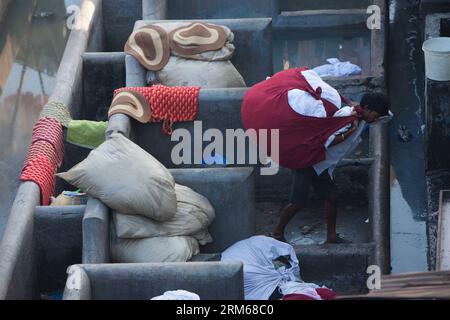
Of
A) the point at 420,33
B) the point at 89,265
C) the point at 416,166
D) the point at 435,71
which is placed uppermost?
the point at 420,33

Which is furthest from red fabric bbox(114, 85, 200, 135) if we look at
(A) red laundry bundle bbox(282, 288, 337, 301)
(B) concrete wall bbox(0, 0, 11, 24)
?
(B) concrete wall bbox(0, 0, 11, 24)

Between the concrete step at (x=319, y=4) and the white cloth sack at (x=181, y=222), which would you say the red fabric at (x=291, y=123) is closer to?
the white cloth sack at (x=181, y=222)

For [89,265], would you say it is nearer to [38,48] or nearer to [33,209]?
[33,209]

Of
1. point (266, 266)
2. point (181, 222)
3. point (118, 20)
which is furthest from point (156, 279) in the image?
point (118, 20)

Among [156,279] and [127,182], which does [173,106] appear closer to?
[127,182]

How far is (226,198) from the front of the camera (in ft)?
26.9

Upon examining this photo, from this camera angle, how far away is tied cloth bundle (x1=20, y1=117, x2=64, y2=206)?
873 centimetres

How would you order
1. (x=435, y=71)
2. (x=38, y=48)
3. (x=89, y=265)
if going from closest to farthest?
(x=89, y=265)
(x=435, y=71)
(x=38, y=48)

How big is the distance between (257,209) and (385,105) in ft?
5.92

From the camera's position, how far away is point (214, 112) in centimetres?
896

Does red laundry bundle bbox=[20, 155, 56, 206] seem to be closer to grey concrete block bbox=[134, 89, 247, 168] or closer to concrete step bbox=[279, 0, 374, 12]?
grey concrete block bbox=[134, 89, 247, 168]

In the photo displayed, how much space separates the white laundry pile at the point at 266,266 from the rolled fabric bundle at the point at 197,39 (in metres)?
2.19

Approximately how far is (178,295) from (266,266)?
4.12 ft

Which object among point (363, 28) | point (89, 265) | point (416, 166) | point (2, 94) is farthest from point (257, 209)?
point (2, 94)
